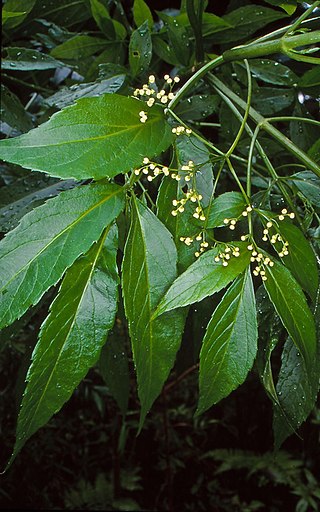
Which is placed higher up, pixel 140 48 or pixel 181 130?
pixel 140 48

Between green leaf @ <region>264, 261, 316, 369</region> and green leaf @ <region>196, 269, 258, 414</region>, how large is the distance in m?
0.03

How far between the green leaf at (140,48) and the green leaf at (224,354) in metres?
0.37

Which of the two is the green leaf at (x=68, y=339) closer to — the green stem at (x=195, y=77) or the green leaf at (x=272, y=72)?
the green stem at (x=195, y=77)

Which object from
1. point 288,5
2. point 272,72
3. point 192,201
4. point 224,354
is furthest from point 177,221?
point 272,72

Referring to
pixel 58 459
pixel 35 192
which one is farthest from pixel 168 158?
pixel 58 459

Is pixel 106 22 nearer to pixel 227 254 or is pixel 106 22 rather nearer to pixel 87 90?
pixel 87 90

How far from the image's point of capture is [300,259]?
513mm

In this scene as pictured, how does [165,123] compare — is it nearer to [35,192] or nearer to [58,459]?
[35,192]

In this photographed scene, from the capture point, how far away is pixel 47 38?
3.09 feet

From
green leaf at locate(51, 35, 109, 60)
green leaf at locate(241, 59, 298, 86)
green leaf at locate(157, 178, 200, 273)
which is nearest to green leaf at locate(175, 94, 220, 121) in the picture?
green leaf at locate(241, 59, 298, 86)

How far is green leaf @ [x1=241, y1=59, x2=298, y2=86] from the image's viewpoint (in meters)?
0.80

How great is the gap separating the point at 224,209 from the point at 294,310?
10 cm

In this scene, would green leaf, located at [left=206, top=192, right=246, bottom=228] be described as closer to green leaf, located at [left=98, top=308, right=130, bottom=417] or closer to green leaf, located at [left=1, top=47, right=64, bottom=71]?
green leaf, located at [left=98, top=308, right=130, bottom=417]

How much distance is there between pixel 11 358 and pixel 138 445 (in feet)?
3.64
